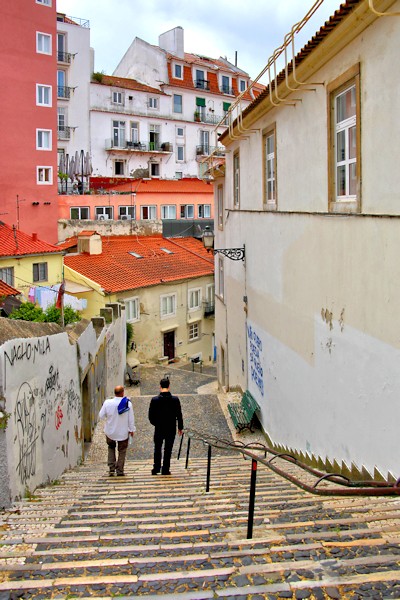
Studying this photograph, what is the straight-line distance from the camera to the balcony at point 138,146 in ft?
148

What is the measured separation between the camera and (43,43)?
111ft

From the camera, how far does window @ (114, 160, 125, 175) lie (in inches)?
1825

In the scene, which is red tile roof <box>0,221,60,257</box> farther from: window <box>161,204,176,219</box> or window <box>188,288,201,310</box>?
window <box>161,204,176,219</box>

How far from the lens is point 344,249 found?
734 cm

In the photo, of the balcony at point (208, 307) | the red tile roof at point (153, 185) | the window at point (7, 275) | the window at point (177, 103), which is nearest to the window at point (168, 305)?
the balcony at point (208, 307)

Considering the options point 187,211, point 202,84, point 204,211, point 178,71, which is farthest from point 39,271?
point 202,84

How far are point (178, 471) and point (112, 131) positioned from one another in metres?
39.4

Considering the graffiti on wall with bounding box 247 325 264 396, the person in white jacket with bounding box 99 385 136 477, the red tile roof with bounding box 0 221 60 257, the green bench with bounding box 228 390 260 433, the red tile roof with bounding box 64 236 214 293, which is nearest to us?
the person in white jacket with bounding box 99 385 136 477

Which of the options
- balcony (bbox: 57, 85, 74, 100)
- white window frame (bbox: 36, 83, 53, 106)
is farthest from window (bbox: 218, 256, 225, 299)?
balcony (bbox: 57, 85, 74, 100)

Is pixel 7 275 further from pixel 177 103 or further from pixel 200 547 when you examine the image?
pixel 177 103

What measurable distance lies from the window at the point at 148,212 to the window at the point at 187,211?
2550 mm

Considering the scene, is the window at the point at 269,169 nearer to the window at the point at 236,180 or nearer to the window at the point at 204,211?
the window at the point at 236,180

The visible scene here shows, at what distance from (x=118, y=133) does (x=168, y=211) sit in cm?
852

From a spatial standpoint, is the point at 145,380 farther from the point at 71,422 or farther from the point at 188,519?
the point at 188,519
